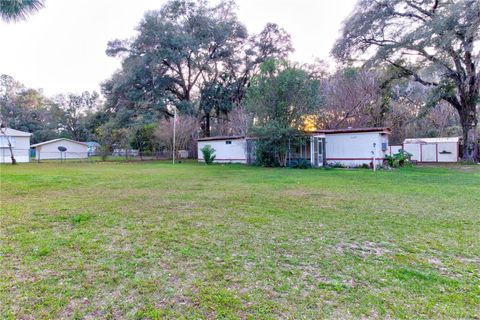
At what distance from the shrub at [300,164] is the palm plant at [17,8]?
12.1 metres

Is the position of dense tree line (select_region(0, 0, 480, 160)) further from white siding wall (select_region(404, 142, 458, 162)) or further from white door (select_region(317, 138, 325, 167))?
white door (select_region(317, 138, 325, 167))

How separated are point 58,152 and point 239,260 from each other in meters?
31.2

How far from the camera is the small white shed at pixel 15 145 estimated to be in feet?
71.3

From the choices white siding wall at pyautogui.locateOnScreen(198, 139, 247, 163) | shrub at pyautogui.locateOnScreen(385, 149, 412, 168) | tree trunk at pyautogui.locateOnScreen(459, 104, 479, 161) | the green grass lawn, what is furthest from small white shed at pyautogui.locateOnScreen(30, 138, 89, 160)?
tree trunk at pyautogui.locateOnScreen(459, 104, 479, 161)

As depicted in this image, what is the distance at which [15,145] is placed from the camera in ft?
73.7

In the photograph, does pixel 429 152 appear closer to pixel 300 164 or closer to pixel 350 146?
pixel 350 146

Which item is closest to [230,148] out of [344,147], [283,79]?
[283,79]

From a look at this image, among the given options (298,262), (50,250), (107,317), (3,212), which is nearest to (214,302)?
Answer: (107,317)

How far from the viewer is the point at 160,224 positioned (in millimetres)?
4195

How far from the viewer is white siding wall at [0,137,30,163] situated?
21781 millimetres

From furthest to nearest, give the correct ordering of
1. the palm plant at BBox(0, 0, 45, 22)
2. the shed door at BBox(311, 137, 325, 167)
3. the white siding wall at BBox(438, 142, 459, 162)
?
1. the white siding wall at BBox(438, 142, 459, 162)
2. the shed door at BBox(311, 137, 325, 167)
3. the palm plant at BBox(0, 0, 45, 22)

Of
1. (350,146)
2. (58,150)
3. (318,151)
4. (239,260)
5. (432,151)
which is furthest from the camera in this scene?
(58,150)

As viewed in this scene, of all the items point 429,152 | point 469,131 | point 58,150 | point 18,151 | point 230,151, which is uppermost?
point 469,131

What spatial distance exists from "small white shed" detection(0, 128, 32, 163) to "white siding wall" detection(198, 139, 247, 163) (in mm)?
14396
